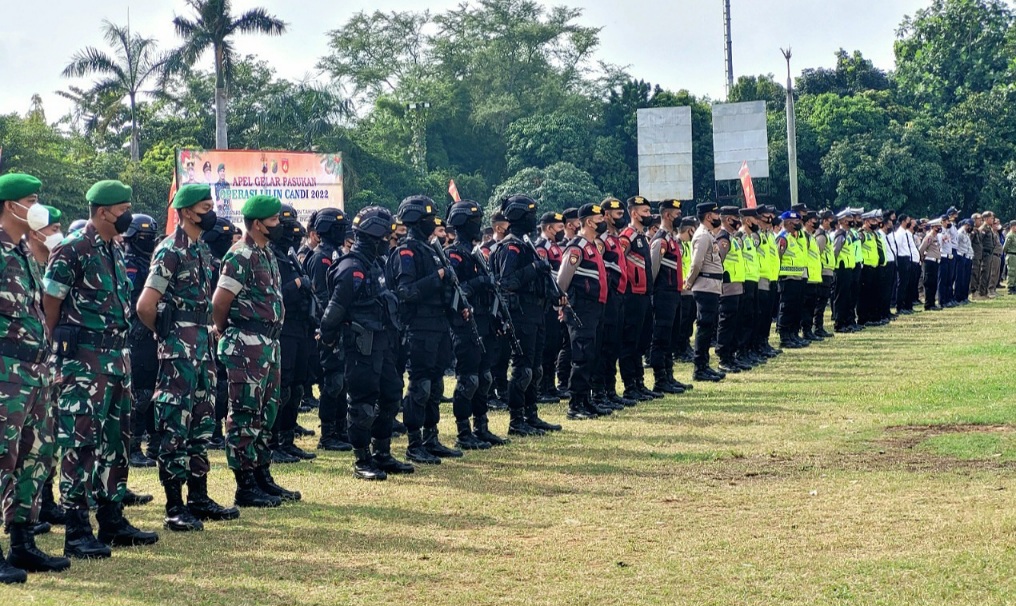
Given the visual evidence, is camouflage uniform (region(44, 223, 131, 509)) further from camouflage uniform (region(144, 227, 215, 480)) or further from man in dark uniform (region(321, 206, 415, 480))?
man in dark uniform (region(321, 206, 415, 480))

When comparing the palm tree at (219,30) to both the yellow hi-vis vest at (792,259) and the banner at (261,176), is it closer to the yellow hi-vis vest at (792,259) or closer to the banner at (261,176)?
the banner at (261,176)

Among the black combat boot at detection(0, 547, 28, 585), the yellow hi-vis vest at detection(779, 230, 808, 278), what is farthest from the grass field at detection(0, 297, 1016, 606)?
the yellow hi-vis vest at detection(779, 230, 808, 278)

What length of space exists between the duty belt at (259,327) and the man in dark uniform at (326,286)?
2.43 m

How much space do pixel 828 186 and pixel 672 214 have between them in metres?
37.9

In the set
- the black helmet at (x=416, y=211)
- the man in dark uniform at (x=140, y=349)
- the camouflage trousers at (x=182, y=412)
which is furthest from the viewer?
the man in dark uniform at (x=140, y=349)

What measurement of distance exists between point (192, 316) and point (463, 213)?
12.2ft

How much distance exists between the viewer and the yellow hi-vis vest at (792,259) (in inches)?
794

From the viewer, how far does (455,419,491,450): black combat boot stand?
11641mm

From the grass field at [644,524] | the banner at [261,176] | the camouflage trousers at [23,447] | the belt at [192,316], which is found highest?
the banner at [261,176]

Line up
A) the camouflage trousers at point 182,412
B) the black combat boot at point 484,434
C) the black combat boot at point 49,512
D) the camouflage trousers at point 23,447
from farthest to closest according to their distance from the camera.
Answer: the black combat boot at point 484,434
the black combat boot at point 49,512
the camouflage trousers at point 182,412
the camouflage trousers at point 23,447

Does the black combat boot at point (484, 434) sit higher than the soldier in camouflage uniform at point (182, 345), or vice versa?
the soldier in camouflage uniform at point (182, 345)

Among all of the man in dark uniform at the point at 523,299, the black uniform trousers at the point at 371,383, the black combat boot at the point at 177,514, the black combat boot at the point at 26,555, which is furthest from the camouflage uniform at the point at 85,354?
the man in dark uniform at the point at 523,299

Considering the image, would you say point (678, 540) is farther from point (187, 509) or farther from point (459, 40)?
point (459, 40)

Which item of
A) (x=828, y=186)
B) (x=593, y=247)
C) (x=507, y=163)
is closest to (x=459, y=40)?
(x=507, y=163)
